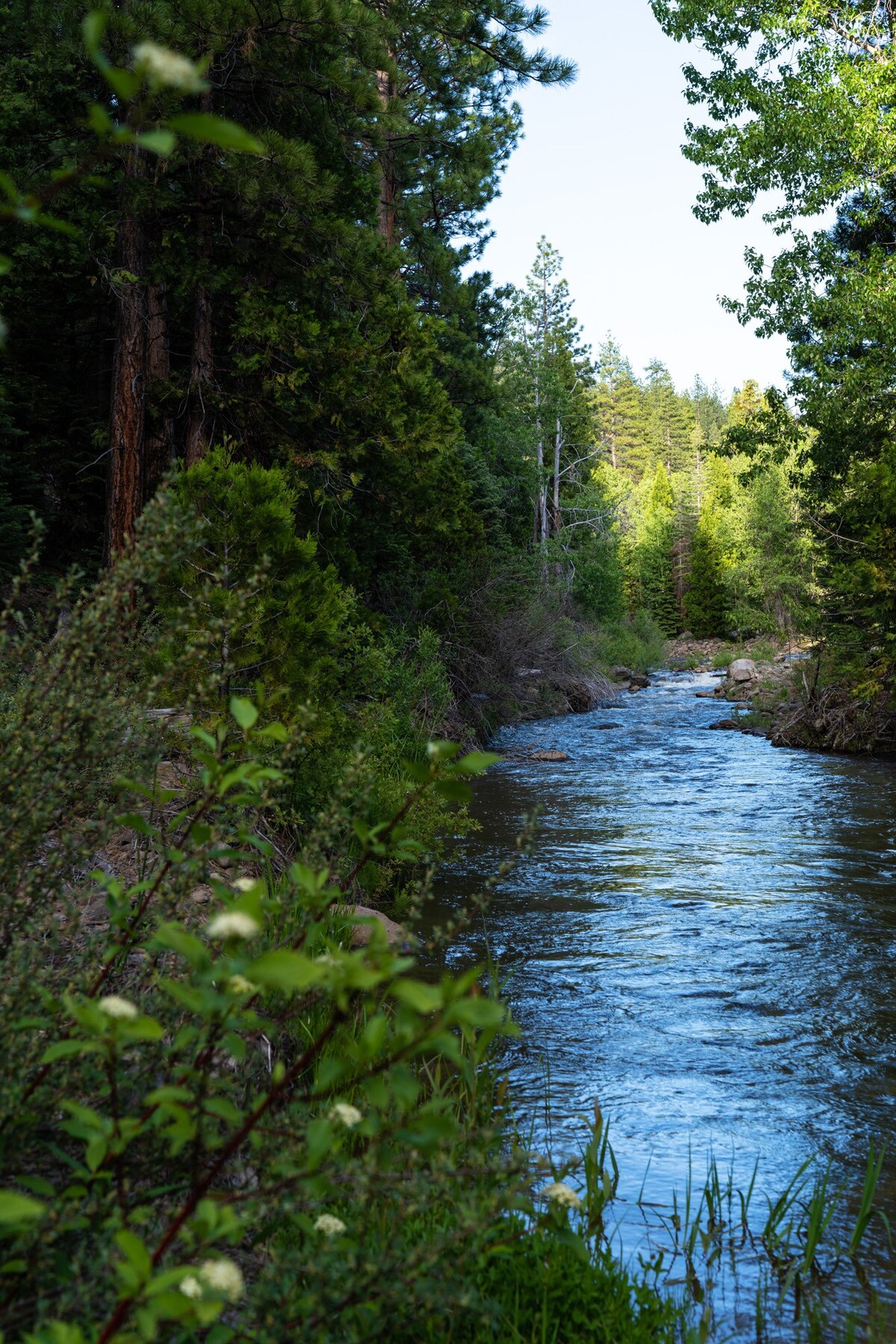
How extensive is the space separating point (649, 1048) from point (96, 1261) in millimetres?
3830

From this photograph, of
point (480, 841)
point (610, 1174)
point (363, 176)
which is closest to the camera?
point (610, 1174)

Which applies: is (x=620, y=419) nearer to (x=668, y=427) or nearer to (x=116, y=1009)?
(x=668, y=427)

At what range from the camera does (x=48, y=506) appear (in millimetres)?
12406

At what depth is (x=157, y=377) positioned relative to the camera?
9531mm

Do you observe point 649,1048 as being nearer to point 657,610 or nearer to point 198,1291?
point 198,1291

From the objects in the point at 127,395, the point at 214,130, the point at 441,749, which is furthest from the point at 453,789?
the point at 127,395

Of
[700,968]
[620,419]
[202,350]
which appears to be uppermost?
[620,419]

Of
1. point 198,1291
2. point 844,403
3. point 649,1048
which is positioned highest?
point 844,403

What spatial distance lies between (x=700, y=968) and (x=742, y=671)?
75.3 ft

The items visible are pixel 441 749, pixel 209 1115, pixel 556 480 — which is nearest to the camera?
pixel 441 749

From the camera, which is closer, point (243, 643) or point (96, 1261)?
point (96, 1261)

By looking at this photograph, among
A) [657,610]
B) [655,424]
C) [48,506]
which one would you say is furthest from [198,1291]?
[655,424]

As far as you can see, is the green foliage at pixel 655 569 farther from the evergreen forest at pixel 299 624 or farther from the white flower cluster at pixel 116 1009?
the white flower cluster at pixel 116 1009

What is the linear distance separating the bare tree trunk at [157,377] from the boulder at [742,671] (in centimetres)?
2029
